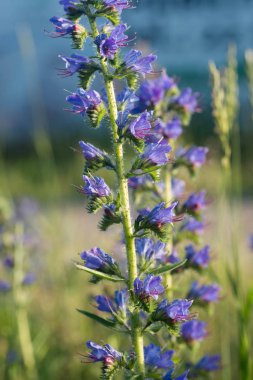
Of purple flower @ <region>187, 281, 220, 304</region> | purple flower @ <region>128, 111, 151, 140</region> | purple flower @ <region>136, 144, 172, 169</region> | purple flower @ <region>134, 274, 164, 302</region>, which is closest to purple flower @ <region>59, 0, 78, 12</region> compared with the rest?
purple flower @ <region>128, 111, 151, 140</region>

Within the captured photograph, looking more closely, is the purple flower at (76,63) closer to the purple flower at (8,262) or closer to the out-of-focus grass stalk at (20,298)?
the out-of-focus grass stalk at (20,298)

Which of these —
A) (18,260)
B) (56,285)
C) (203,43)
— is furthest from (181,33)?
(18,260)

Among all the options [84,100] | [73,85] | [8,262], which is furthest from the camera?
[73,85]

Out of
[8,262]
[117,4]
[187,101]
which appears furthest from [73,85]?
[117,4]

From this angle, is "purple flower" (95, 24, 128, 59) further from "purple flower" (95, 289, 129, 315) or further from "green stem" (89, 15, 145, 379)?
"purple flower" (95, 289, 129, 315)

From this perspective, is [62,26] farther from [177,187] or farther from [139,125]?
[177,187]

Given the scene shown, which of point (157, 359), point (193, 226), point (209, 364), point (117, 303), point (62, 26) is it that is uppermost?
point (62, 26)

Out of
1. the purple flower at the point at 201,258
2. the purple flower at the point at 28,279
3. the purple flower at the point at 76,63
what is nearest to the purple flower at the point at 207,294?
the purple flower at the point at 201,258
